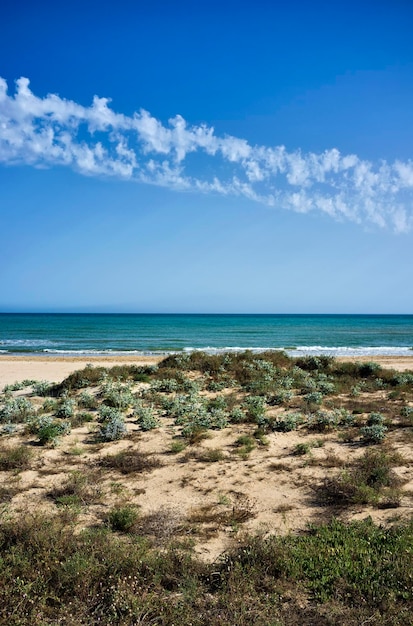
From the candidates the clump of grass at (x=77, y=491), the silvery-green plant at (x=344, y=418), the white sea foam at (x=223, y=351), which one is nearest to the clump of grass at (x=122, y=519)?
the clump of grass at (x=77, y=491)

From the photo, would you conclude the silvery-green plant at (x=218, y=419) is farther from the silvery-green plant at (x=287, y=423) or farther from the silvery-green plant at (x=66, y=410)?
the silvery-green plant at (x=66, y=410)

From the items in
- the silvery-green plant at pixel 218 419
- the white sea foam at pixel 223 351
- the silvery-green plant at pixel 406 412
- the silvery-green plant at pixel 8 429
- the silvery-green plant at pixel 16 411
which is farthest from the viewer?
the white sea foam at pixel 223 351

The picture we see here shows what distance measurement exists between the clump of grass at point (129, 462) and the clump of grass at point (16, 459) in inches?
70.1

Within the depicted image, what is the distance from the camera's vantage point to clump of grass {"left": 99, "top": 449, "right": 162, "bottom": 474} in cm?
996

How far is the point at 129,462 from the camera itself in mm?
10195

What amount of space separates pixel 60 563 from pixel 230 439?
720 cm

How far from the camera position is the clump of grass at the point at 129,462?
32.7 feet

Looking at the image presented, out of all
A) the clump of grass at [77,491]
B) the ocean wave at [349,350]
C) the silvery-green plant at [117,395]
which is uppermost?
Result: the silvery-green plant at [117,395]

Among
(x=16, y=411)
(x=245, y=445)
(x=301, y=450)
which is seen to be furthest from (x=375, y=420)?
(x=16, y=411)

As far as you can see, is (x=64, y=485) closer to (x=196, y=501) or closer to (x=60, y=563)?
(x=196, y=501)

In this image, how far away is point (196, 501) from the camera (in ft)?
27.5

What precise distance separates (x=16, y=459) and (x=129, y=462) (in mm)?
2753

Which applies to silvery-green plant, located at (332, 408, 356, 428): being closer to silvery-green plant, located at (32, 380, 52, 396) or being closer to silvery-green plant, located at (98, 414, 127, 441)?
silvery-green plant, located at (98, 414, 127, 441)

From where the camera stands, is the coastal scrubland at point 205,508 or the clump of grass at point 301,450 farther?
the clump of grass at point 301,450
